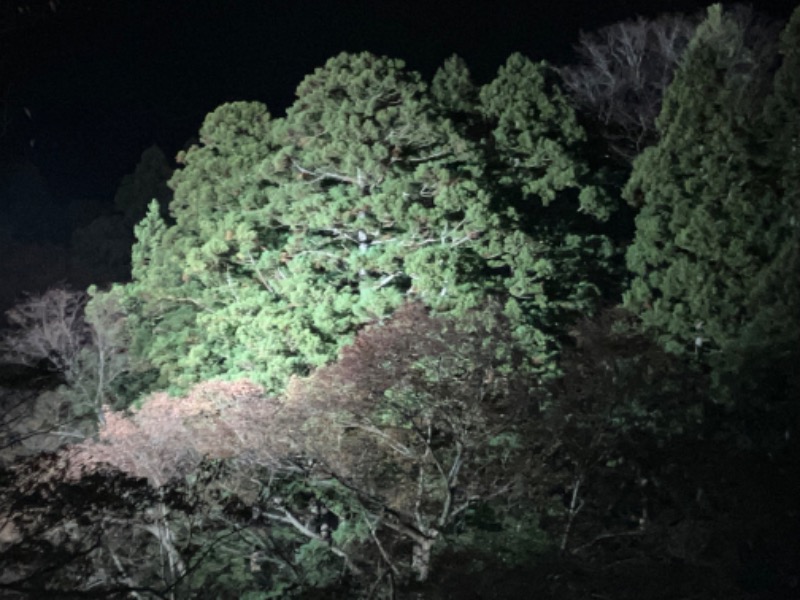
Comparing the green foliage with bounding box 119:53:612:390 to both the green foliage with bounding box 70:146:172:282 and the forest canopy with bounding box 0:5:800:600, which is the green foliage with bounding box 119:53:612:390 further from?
the green foliage with bounding box 70:146:172:282

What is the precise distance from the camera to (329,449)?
8992 mm

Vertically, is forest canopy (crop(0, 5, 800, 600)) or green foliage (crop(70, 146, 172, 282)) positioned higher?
green foliage (crop(70, 146, 172, 282))

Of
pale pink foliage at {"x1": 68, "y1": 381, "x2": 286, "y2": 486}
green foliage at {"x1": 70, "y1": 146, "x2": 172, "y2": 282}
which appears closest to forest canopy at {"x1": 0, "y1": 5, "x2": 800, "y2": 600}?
pale pink foliage at {"x1": 68, "y1": 381, "x2": 286, "y2": 486}

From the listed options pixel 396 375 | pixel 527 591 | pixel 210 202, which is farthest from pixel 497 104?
pixel 527 591

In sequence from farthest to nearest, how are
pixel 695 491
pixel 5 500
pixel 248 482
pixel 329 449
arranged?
pixel 248 482 → pixel 329 449 → pixel 695 491 → pixel 5 500

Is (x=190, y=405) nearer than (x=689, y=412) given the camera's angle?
No

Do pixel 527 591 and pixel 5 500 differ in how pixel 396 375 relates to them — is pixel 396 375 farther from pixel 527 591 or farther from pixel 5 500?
pixel 5 500

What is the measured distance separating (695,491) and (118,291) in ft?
41.0

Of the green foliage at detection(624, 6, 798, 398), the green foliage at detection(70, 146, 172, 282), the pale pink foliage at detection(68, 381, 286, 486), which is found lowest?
the pale pink foliage at detection(68, 381, 286, 486)

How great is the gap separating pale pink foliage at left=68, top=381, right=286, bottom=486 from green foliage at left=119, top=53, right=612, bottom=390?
2.16 m

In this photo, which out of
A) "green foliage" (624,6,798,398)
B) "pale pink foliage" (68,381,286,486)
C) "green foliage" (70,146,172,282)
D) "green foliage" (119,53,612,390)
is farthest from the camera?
"green foliage" (70,146,172,282)

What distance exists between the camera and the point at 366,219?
12.3m

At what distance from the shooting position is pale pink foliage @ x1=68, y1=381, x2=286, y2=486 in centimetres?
943

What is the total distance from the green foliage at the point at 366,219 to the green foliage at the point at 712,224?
184cm
